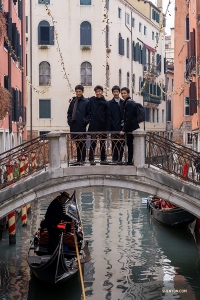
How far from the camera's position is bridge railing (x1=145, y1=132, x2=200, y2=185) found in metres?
11.8

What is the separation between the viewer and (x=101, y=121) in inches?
471

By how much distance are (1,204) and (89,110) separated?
206 cm

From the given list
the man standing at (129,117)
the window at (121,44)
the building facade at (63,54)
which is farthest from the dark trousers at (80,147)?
the window at (121,44)

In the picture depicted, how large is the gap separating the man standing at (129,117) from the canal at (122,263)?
2.39m

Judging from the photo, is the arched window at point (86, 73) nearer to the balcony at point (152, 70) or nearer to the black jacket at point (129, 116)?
the balcony at point (152, 70)

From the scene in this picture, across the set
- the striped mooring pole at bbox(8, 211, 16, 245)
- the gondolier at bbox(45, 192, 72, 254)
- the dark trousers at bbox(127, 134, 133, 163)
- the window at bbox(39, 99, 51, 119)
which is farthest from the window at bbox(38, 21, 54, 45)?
the dark trousers at bbox(127, 134, 133, 163)

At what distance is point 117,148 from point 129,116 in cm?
57

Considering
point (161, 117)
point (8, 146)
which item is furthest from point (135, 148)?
point (161, 117)

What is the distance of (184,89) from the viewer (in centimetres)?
3038

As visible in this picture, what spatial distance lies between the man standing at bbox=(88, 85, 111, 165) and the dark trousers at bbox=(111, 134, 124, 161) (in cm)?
15

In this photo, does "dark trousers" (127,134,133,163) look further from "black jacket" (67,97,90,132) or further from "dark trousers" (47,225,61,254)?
"dark trousers" (47,225,61,254)

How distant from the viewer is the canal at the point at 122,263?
12562mm

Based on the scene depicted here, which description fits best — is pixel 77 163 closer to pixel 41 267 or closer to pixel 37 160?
pixel 37 160

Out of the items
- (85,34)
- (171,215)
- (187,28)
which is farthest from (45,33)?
(171,215)
